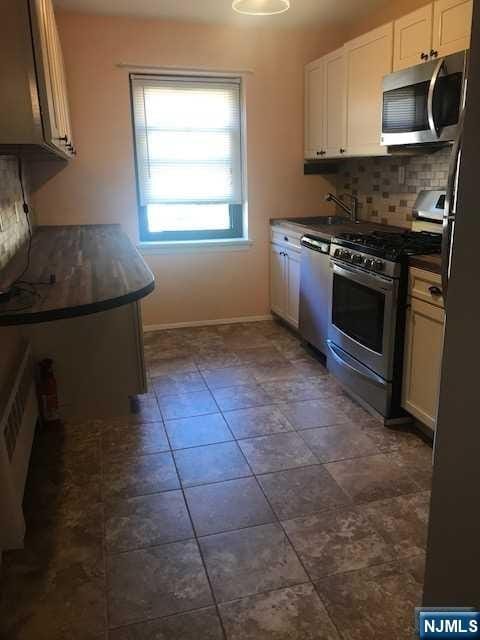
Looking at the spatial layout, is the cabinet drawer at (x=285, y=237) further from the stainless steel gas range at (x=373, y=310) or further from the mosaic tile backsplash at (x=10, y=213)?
the mosaic tile backsplash at (x=10, y=213)

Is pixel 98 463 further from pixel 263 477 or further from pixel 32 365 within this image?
pixel 263 477

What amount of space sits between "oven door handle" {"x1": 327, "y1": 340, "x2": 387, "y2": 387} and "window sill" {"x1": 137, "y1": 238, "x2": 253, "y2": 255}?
1.48 meters

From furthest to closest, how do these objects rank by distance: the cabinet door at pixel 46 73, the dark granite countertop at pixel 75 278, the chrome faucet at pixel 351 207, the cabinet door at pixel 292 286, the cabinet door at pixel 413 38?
the chrome faucet at pixel 351 207 < the cabinet door at pixel 292 286 < the cabinet door at pixel 413 38 < the cabinet door at pixel 46 73 < the dark granite countertop at pixel 75 278

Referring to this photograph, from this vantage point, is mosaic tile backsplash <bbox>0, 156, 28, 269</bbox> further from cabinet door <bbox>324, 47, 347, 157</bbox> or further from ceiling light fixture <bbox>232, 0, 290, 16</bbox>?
cabinet door <bbox>324, 47, 347, 157</bbox>

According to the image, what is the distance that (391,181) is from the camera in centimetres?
382

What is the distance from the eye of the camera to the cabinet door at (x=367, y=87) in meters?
3.16

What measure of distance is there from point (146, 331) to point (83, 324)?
179cm

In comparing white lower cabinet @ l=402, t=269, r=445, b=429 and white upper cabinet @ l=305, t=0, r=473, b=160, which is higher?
white upper cabinet @ l=305, t=0, r=473, b=160

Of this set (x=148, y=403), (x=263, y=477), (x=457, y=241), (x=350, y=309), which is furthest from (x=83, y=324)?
(x=457, y=241)

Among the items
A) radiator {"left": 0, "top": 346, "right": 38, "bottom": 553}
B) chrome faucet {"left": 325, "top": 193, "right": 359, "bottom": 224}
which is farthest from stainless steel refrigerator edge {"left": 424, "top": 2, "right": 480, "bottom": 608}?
chrome faucet {"left": 325, "top": 193, "right": 359, "bottom": 224}

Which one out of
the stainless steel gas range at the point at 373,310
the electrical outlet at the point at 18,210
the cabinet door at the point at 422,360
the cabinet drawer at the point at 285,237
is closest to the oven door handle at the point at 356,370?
the stainless steel gas range at the point at 373,310

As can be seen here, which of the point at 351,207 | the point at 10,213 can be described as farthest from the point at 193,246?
the point at 10,213

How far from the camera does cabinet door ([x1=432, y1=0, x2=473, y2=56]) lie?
2508 millimetres

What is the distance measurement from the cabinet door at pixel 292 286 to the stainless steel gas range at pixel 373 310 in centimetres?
71
